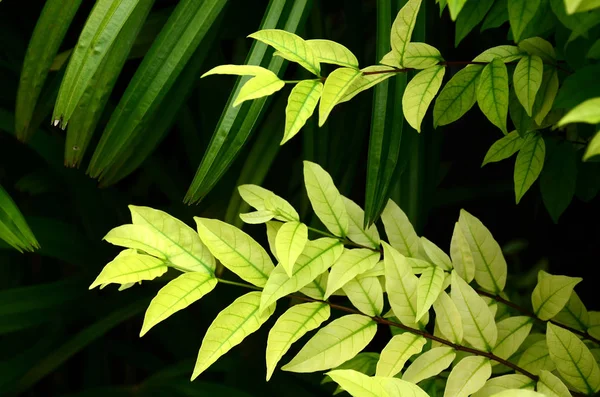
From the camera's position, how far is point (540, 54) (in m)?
0.45

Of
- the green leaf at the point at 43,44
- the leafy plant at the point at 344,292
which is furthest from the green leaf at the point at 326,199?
the green leaf at the point at 43,44

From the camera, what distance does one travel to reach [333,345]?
0.43 m

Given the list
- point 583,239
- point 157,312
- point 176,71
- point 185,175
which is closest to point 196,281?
point 157,312

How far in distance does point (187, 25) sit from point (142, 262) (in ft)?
0.79

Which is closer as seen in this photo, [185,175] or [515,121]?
[515,121]

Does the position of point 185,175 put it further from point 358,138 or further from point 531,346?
point 531,346

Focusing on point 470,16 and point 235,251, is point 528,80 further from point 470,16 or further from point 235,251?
point 235,251

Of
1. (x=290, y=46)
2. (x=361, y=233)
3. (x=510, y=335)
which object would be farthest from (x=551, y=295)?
(x=290, y=46)

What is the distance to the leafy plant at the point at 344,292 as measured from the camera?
42 centimetres

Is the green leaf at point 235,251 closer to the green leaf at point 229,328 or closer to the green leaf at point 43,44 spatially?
the green leaf at point 229,328

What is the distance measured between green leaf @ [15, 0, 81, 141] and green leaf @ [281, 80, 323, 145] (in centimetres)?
26

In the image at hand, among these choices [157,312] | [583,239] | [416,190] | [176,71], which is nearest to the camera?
[157,312]

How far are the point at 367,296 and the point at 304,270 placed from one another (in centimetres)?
5

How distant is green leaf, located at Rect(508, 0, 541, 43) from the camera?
396 mm
